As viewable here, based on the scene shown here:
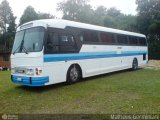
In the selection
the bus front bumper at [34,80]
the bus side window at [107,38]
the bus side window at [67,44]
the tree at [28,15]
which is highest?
the tree at [28,15]

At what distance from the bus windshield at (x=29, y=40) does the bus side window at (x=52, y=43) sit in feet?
1.14

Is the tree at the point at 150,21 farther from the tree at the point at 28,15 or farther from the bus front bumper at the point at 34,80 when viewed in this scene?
the bus front bumper at the point at 34,80

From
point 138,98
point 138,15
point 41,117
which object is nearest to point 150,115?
point 138,98

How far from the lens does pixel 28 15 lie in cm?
4300

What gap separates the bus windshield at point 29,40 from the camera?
9547 millimetres

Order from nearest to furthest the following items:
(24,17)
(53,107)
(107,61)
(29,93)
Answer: (53,107)
(29,93)
(107,61)
(24,17)

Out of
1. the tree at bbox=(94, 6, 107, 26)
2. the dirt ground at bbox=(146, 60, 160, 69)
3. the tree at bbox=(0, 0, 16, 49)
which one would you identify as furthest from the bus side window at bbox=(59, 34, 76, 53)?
the tree at bbox=(0, 0, 16, 49)

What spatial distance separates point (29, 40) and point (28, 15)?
34679 mm

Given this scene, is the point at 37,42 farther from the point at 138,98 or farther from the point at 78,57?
the point at 138,98

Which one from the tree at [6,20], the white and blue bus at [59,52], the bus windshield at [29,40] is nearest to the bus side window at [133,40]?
the white and blue bus at [59,52]

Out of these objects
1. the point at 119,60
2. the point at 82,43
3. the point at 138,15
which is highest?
the point at 138,15

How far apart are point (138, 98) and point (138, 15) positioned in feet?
78.3

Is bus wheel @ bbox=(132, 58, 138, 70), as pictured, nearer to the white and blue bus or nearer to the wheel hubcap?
the white and blue bus

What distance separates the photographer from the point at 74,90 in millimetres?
9664
